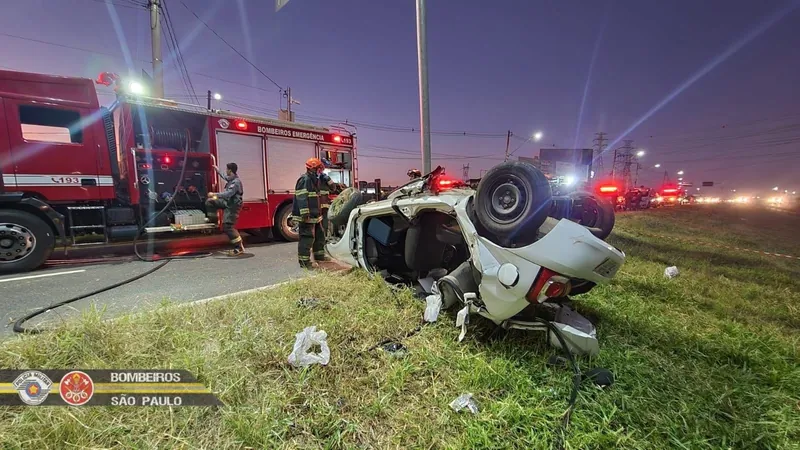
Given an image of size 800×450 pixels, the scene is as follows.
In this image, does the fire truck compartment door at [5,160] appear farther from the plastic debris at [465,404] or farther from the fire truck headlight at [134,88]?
Result: the plastic debris at [465,404]

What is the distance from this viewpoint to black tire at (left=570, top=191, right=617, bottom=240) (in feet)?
8.23

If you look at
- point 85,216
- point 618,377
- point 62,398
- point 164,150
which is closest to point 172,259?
point 85,216

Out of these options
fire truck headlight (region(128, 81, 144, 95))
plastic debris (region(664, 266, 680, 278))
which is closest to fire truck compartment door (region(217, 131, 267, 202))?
fire truck headlight (region(128, 81, 144, 95))

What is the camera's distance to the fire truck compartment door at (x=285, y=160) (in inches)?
285

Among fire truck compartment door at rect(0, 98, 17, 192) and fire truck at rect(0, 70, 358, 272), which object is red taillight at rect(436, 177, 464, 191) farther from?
fire truck compartment door at rect(0, 98, 17, 192)

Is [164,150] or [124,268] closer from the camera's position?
[124,268]

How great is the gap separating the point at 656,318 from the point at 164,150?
7.82 m

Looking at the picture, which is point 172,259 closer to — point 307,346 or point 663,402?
point 307,346

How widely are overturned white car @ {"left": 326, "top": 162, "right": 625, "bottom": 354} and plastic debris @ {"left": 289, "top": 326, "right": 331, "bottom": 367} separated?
1007 millimetres

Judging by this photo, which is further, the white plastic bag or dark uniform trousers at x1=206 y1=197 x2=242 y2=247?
dark uniform trousers at x1=206 y1=197 x2=242 y2=247

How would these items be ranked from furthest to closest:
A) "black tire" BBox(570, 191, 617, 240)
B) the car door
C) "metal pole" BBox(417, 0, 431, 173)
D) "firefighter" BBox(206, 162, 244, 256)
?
"metal pole" BBox(417, 0, 431, 173), "firefighter" BBox(206, 162, 244, 256), the car door, "black tire" BBox(570, 191, 617, 240)

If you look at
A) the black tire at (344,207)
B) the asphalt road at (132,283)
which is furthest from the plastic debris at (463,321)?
the asphalt road at (132,283)

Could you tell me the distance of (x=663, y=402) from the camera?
1.73 m

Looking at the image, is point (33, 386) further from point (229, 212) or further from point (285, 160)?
point (285, 160)
